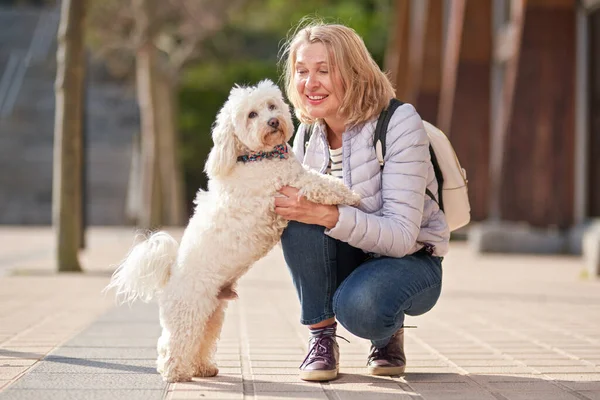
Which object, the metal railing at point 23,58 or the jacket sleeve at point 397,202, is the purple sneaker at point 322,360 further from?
the metal railing at point 23,58

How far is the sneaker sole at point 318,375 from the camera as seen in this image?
414cm

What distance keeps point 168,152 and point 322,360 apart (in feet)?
57.8

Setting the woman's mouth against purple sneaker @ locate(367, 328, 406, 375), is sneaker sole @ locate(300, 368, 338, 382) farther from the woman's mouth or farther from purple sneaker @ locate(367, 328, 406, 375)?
the woman's mouth

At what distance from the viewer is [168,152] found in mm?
21438

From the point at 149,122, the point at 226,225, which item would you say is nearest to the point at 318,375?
the point at 226,225

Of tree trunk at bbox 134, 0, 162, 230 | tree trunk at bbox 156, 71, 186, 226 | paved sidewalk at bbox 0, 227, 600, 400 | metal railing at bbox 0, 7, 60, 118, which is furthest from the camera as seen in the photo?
metal railing at bbox 0, 7, 60, 118

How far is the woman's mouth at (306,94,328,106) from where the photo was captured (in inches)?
172

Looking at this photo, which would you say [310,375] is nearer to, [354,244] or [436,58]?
[354,244]

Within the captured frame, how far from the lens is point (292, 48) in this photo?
4.48m

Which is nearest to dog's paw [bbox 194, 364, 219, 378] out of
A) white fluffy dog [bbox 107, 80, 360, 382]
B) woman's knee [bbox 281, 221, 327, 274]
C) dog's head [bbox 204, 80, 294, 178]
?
white fluffy dog [bbox 107, 80, 360, 382]

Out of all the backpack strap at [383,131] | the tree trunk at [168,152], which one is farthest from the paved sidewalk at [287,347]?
the tree trunk at [168,152]

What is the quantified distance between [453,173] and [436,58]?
1691 centimetres

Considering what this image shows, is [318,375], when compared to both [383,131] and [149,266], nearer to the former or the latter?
[149,266]

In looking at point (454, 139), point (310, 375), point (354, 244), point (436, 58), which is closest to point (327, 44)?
point (354, 244)
